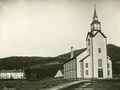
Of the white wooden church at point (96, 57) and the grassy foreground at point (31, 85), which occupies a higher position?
the white wooden church at point (96, 57)

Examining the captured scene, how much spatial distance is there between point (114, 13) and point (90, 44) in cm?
2691

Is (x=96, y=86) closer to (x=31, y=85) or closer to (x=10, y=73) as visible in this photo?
(x=31, y=85)

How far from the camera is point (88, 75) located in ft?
164

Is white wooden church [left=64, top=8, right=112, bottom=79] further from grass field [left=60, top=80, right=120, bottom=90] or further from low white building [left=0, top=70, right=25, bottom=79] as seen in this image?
low white building [left=0, top=70, right=25, bottom=79]

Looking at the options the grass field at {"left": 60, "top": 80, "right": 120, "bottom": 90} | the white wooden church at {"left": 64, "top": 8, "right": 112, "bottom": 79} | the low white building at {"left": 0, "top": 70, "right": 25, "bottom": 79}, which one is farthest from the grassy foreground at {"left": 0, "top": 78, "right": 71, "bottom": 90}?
the low white building at {"left": 0, "top": 70, "right": 25, "bottom": 79}

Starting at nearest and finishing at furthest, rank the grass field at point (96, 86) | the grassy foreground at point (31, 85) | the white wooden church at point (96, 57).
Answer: the grass field at point (96, 86) < the grassy foreground at point (31, 85) < the white wooden church at point (96, 57)

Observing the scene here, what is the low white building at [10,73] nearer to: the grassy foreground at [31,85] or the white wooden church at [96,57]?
the white wooden church at [96,57]

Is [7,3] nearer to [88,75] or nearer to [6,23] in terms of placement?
[6,23]

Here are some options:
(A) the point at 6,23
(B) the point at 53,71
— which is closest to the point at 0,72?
(B) the point at 53,71

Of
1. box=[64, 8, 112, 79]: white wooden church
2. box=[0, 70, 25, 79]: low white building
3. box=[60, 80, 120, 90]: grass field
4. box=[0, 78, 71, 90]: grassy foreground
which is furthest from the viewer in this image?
box=[0, 70, 25, 79]: low white building

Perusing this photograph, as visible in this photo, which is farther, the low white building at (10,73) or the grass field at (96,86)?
the low white building at (10,73)

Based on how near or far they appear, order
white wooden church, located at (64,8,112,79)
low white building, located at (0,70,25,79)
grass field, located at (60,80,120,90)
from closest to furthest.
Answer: grass field, located at (60,80,120,90) < white wooden church, located at (64,8,112,79) < low white building, located at (0,70,25,79)

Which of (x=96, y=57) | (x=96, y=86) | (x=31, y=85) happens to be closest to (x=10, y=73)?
(x=96, y=57)

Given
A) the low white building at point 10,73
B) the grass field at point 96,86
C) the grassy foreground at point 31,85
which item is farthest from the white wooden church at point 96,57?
the low white building at point 10,73
